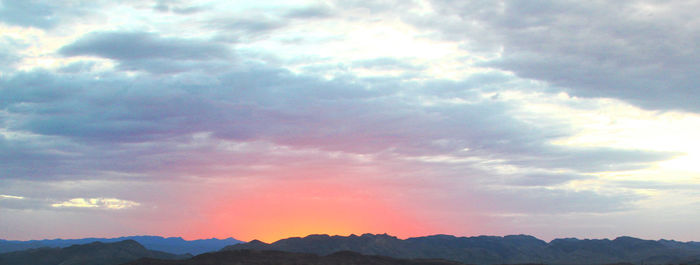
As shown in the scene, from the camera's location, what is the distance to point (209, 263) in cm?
13062

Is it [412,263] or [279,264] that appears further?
[412,263]

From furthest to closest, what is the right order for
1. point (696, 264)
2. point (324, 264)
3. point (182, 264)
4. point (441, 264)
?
point (696, 264), point (441, 264), point (324, 264), point (182, 264)

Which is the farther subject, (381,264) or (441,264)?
(441,264)

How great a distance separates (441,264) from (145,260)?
252 ft

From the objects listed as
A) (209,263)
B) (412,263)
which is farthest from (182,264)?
(412,263)

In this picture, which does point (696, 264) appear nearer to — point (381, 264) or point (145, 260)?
point (381, 264)

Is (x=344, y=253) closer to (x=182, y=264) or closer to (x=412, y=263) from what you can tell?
(x=412, y=263)

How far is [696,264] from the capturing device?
18675cm

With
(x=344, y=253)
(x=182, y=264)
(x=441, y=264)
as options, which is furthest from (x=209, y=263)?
(x=441, y=264)

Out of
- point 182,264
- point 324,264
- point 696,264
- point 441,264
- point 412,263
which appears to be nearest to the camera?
point 182,264

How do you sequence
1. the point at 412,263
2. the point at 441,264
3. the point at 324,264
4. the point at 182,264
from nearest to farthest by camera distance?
1. the point at 182,264
2. the point at 324,264
3. the point at 412,263
4. the point at 441,264

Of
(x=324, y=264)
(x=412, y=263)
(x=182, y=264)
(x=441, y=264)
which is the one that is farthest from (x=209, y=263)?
(x=441, y=264)

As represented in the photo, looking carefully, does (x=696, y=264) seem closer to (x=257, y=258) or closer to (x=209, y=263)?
(x=257, y=258)

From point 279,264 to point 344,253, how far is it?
934 inches
